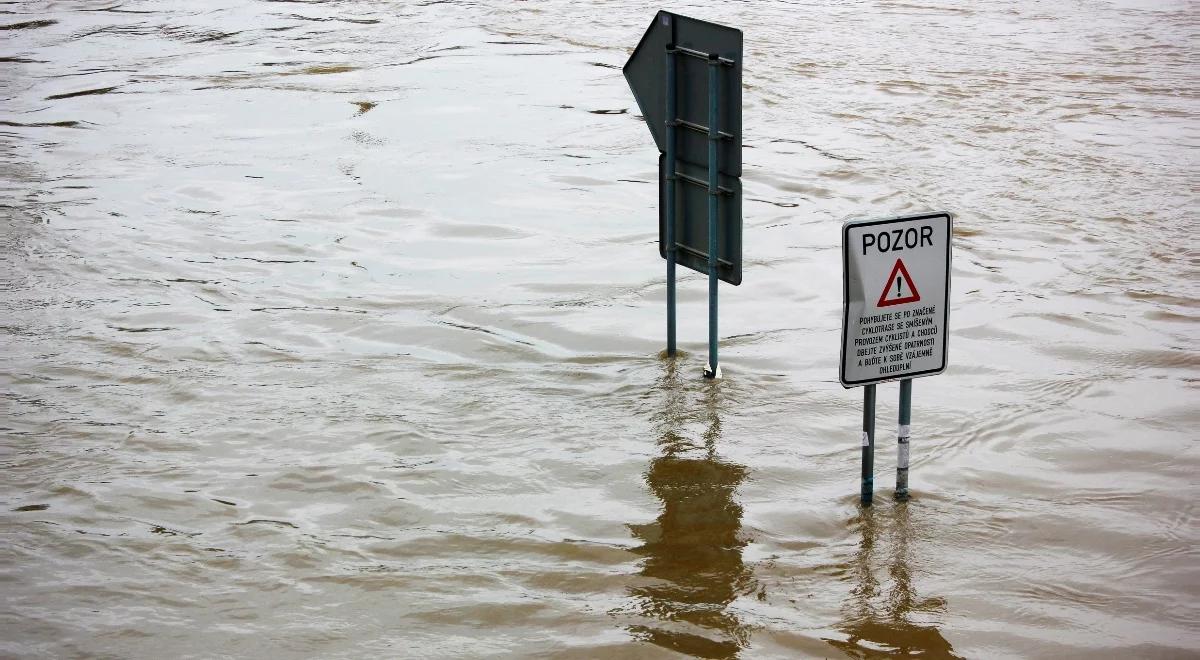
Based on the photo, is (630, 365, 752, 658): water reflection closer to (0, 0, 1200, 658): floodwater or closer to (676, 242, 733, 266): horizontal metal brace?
(0, 0, 1200, 658): floodwater

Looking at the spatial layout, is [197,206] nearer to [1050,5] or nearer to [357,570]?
[357,570]

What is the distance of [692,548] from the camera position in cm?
559

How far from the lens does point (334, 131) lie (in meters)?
14.4

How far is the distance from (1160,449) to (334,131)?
405 inches

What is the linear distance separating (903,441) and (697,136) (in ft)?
7.58

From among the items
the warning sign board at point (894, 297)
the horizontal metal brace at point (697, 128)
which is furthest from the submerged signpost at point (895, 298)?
the horizontal metal brace at point (697, 128)

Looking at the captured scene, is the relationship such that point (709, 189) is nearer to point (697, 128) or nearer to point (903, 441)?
point (697, 128)

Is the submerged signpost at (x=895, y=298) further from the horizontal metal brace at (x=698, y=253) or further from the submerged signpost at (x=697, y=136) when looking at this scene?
the horizontal metal brace at (x=698, y=253)

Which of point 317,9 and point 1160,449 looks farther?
point 317,9

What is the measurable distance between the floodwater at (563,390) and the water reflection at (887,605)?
0.06ft

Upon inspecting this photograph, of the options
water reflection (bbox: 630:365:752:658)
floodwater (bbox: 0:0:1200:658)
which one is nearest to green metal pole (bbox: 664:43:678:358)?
floodwater (bbox: 0:0:1200:658)

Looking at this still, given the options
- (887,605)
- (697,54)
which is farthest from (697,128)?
(887,605)

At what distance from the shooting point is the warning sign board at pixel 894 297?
5324 millimetres

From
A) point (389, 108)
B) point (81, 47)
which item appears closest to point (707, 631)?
point (389, 108)
